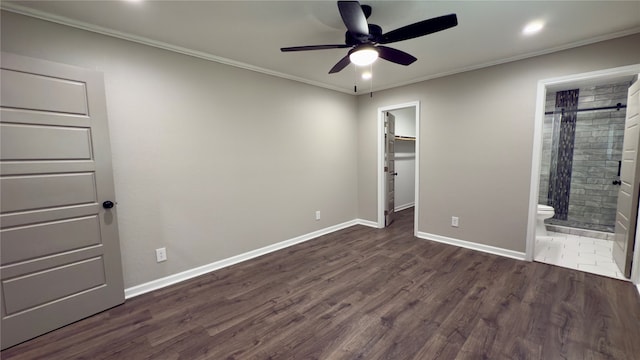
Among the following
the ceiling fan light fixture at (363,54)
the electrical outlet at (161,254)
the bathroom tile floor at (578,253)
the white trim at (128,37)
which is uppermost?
the white trim at (128,37)

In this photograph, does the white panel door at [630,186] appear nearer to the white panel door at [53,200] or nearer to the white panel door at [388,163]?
the white panel door at [388,163]

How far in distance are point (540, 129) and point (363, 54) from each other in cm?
239

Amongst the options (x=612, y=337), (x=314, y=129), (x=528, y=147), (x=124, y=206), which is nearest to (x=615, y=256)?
(x=528, y=147)

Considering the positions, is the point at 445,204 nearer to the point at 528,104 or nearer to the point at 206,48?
the point at 528,104

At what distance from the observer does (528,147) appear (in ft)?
10.1

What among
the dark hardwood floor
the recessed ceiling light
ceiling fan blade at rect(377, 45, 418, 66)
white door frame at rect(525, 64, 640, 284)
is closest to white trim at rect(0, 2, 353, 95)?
ceiling fan blade at rect(377, 45, 418, 66)

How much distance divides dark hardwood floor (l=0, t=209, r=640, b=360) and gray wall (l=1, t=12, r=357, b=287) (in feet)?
1.66

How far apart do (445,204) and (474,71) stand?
1820mm

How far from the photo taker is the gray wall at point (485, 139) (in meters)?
2.90

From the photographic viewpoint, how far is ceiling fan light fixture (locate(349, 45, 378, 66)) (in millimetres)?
2029

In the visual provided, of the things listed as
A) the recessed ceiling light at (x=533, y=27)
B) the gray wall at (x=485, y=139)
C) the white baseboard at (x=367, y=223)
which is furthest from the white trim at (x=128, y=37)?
the white baseboard at (x=367, y=223)

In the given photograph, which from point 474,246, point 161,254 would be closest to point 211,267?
point 161,254

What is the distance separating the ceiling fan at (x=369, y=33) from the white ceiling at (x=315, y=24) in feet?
0.79

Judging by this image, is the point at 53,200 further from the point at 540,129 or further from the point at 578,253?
the point at 578,253
